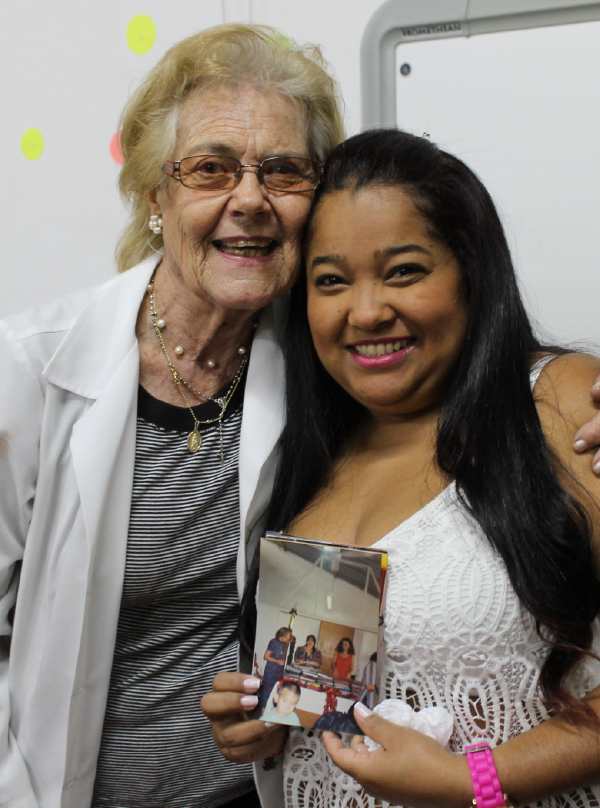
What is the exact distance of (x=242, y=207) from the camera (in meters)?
1.21

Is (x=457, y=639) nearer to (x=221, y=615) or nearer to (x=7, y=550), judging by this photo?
(x=221, y=615)

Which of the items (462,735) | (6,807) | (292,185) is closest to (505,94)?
(292,185)

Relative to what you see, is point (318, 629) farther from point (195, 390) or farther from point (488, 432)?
point (195, 390)

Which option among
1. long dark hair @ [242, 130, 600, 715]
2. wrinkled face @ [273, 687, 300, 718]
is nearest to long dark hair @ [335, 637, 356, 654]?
wrinkled face @ [273, 687, 300, 718]

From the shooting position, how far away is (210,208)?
1244mm

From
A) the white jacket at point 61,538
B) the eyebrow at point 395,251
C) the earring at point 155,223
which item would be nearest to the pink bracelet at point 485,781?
the white jacket at point 61,538

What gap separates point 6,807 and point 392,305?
1.08m

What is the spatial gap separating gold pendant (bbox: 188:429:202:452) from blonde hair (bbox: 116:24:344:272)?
0.49 meters

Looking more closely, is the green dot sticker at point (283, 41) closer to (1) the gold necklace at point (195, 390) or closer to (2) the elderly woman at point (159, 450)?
(2) the elderly woman at point (159, 450)

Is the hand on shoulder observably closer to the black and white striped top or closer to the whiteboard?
the black and white striped top

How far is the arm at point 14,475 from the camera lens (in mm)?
1193

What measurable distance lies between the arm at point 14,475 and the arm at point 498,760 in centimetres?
61

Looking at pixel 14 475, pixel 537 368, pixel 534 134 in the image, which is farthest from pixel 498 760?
pixel 534 134

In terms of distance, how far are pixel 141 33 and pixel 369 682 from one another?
6.29 feet
